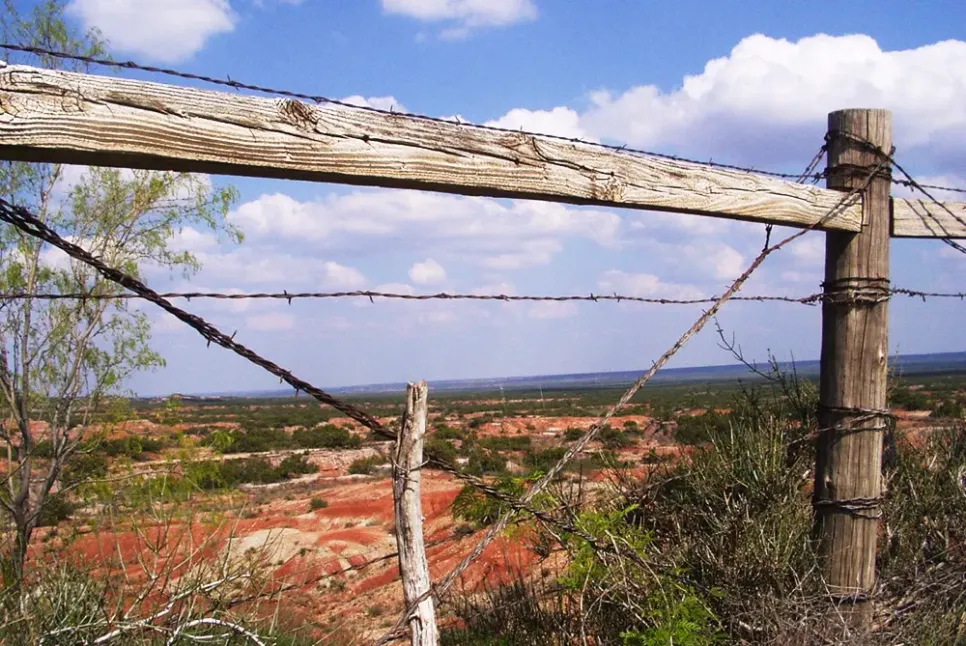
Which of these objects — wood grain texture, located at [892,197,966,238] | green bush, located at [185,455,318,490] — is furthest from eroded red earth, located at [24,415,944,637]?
wood grain texture, located at [892,197,966,238]

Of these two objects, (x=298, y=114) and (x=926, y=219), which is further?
(x=926, y=219)

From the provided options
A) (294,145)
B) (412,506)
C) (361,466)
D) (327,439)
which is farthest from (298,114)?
(327,439)

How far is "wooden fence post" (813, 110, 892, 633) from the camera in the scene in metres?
3.88

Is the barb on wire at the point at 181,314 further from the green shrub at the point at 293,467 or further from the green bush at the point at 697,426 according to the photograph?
the green shrub at the point at 293,467

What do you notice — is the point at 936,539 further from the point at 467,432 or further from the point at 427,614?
the point at 467,432

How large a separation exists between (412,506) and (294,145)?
1.09 m

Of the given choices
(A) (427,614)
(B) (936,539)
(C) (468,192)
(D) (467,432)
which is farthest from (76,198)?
(D) (467,432)

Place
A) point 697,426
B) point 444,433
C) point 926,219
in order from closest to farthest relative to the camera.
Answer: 1. point 926,219
2. point 697,426
3. point 444,433

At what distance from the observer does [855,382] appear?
3.91 m

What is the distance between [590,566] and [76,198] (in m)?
7.36

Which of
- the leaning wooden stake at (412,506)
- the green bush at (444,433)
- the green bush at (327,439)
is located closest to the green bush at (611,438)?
the green bush at (444,433)

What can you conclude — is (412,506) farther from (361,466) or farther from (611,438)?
(361,466)

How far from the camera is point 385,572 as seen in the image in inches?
377

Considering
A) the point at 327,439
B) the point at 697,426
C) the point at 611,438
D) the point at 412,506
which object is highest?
the point at 412,506
